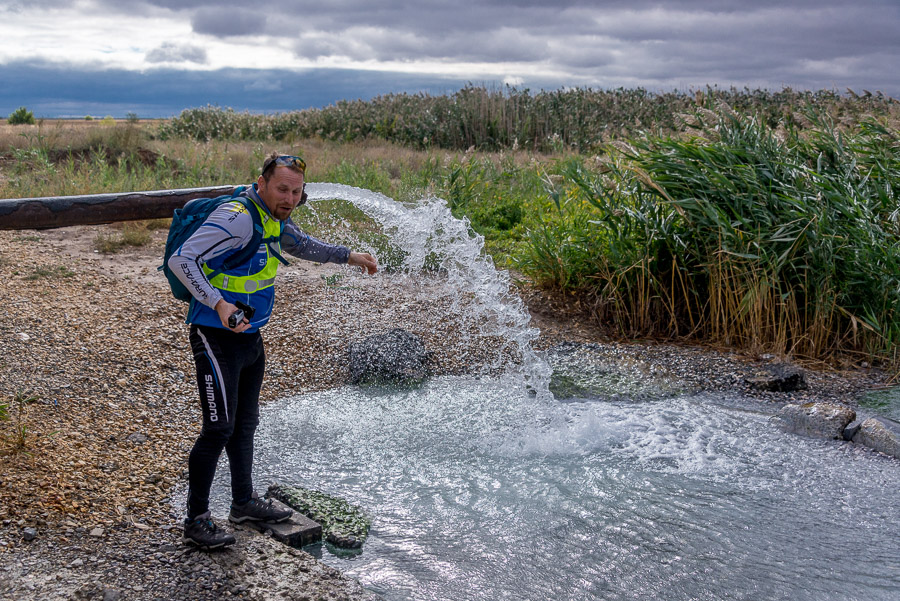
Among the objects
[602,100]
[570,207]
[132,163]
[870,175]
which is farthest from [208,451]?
[602,100]

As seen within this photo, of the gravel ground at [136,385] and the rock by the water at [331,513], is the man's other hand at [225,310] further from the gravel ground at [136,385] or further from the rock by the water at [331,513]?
A: the rock by the water at [331,513]

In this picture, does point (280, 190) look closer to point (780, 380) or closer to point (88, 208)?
point (88, 208)

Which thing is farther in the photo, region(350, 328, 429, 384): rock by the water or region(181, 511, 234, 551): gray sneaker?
region(350, 328, 429, 384): rock by the water

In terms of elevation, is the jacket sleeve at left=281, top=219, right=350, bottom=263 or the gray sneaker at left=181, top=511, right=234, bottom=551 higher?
the jacket sleeve at left=281, top=219, right=350, bottom=263

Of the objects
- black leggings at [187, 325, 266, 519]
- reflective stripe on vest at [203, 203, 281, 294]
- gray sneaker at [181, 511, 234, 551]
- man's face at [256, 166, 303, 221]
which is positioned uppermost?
man's face at [256, 166, 303, 221]

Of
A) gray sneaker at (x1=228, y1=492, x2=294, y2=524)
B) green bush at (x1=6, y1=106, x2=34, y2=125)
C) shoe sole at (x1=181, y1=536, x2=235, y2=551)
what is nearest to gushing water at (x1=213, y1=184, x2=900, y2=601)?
gray sneaker at (x1=228, y1=492, x2=294, y2=524)

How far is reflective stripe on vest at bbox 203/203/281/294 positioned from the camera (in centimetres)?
306

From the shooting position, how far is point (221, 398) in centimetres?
313

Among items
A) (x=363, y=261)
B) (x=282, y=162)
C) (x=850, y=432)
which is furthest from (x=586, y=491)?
(x=282, y=162)

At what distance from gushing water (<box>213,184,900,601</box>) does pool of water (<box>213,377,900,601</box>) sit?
0.01 metres

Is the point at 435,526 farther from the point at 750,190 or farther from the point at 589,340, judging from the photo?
the point at 750,190

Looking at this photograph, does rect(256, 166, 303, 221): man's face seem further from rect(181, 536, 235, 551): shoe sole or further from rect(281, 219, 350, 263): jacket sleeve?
rect(181, 536, 235, 551): shoe sole

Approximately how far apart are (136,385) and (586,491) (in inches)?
121

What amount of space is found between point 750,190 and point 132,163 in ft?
30.8
